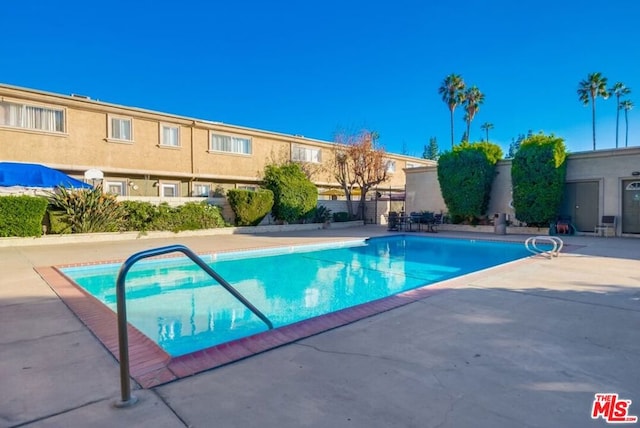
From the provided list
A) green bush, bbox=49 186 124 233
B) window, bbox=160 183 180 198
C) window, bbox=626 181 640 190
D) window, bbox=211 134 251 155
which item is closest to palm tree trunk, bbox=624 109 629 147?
window, bbox=626 181 640 190

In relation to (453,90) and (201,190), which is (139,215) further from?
(453,90)

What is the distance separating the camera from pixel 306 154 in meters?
28.8

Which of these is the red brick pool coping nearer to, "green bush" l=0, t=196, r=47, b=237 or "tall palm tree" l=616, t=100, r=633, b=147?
"green bush" l=0, t=196, r=47, b=237

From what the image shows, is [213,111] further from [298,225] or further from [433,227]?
[433,227]

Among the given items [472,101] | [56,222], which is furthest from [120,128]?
[472,101]

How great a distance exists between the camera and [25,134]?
57.0ft

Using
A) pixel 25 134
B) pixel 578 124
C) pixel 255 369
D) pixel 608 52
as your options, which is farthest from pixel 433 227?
pixel 578 124

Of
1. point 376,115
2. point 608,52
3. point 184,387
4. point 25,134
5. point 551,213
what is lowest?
point 184,387

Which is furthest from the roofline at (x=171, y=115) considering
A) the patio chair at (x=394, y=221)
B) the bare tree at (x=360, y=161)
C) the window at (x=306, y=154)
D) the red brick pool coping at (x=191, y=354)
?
the red brick pool coping at (x=191, y=354)

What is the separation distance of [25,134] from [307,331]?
19817 mm

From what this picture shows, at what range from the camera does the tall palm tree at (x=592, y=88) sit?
43844 millimetres

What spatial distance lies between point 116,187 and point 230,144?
24.7 feet

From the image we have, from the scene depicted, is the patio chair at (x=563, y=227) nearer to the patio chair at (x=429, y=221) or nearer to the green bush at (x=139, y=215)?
the patio chair at (x=429, y=221)

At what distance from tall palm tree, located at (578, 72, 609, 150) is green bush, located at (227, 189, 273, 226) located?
4563 cm
